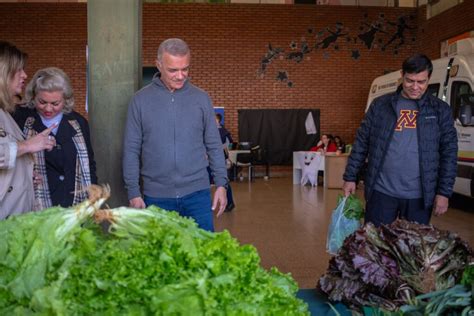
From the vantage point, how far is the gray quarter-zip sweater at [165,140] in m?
3.17

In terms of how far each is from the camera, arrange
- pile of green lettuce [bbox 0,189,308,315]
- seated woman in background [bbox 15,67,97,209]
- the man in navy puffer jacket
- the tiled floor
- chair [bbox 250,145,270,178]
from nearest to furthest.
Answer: pile of green lettuce [bbox 0,189,308,315], seated woman in background [bbox 15,67,97,209], the man in navy puffer jacket, the tiled floor, chair [bbox 250,145,270,178]

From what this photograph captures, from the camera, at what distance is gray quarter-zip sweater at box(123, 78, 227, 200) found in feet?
10.4

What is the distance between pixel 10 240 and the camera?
4.87 feet

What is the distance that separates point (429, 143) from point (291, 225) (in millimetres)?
5104

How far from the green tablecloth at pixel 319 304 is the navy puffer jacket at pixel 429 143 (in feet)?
4.82

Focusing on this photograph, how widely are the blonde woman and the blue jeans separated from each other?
0.73 m

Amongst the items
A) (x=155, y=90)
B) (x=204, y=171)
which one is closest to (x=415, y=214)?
(x=204, y=171)

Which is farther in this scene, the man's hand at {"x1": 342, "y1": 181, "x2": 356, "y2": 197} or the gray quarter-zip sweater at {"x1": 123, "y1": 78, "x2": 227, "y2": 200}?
the man's hand at {"x1": 342, "y1": 181, "x2": 356, "y2": 197}

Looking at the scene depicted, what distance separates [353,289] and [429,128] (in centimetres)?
169

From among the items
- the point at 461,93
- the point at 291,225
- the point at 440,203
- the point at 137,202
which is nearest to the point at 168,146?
the point at 137,202

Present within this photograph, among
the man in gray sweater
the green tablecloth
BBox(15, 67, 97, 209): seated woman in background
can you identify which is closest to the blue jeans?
the man in gray sweater

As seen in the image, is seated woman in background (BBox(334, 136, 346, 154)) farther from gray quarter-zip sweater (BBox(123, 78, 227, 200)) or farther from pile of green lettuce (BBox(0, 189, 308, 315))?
pile of green lettuce (BBox(0, 189, 308, 315))

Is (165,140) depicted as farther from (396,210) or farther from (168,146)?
(396,210)

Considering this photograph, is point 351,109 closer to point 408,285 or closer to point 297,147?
point 297,147
